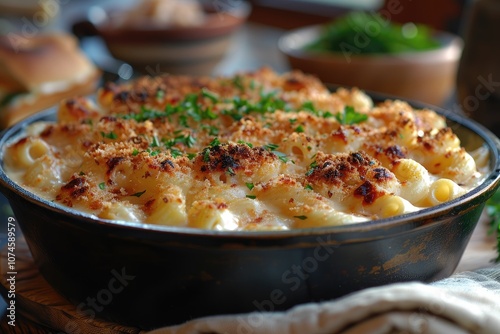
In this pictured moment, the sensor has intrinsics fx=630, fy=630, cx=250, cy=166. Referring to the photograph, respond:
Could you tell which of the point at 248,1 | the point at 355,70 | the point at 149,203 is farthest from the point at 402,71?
the point at 248,1

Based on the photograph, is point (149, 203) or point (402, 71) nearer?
point (149, 203)

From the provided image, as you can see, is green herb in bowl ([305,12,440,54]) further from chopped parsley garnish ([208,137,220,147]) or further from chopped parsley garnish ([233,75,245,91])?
chopped parsley garnish ([208,137,220,147])

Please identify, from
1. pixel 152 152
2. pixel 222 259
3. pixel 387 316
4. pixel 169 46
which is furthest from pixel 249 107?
pixel 169 46

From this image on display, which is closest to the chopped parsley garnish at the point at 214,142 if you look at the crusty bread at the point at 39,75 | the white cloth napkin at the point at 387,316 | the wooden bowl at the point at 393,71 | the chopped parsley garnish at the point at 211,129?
the chopped parsley garnish at the point at 211,129

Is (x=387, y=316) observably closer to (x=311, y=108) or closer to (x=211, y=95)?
(x=311, y=108)

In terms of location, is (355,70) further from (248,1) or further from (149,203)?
(248,1)
